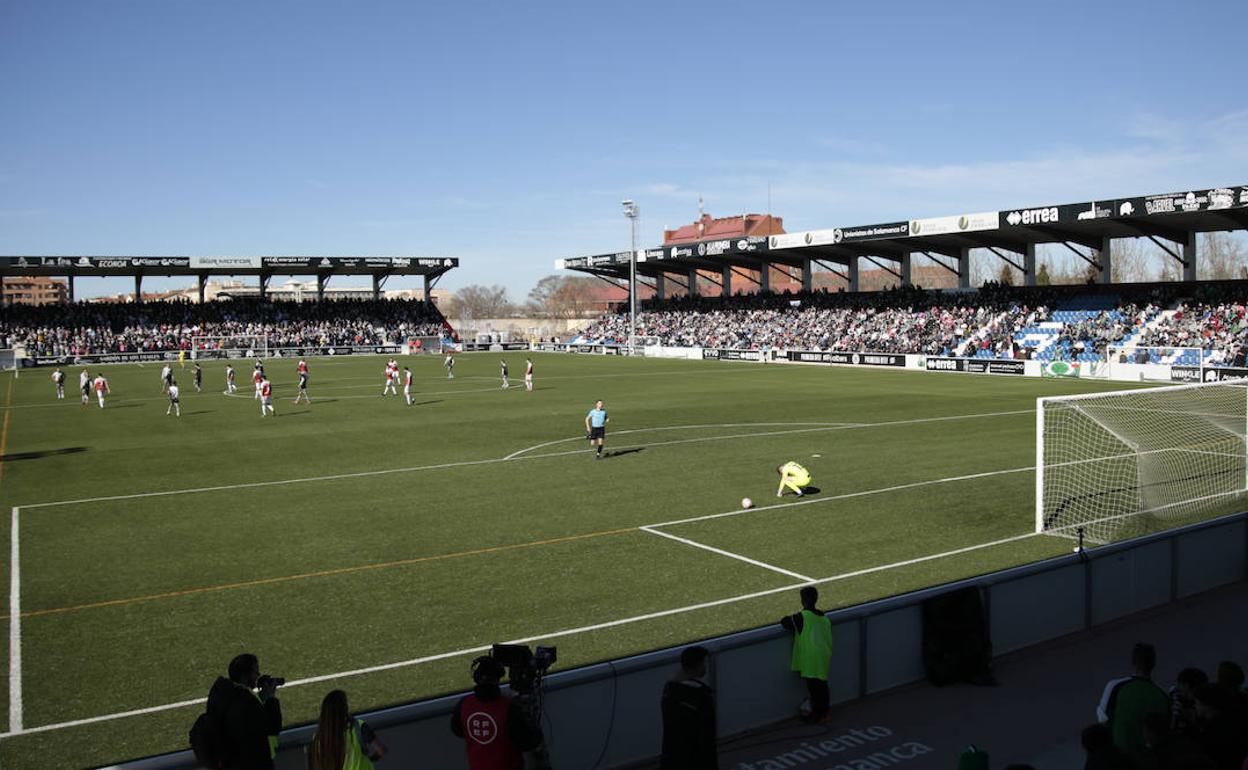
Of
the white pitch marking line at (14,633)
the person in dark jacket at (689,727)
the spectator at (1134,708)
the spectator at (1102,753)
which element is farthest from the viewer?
the white pitch marking line at (14,633)

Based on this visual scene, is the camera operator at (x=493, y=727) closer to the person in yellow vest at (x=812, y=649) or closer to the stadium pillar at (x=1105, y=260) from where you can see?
the person in yellow vest at (x=812, y=649)

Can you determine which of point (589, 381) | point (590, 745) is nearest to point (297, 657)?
point (590, 745)

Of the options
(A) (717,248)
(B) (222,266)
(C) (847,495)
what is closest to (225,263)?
(B) (222,266)

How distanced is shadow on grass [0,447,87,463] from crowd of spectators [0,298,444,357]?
181 ft

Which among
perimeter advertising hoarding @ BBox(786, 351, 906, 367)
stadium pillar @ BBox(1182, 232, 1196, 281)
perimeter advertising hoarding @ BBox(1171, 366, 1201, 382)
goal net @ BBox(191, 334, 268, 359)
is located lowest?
perimeter advertising hoarding @ BBox(1171, 366, 1201, 382)

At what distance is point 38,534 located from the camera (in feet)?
55.6

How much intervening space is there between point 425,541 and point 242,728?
401 inches

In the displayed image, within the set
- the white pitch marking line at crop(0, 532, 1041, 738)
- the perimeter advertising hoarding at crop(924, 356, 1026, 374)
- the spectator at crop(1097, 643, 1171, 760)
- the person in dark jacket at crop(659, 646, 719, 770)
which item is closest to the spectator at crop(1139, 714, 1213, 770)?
the spectator at crop(1097, 643, 1171, 760)

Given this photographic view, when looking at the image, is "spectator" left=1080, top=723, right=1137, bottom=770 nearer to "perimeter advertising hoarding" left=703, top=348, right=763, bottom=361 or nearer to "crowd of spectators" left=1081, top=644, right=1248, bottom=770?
"crowd of spectators" left=1081, top=644, right=1248, bottom=770

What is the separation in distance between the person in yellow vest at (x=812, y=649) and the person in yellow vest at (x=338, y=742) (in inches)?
155

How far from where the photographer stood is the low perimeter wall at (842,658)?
668 cm

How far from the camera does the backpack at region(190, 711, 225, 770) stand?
575 centimetres

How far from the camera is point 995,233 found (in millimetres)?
59375

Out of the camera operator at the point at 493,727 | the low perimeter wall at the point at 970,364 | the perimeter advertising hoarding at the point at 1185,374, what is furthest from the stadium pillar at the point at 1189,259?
the camera operator at the point at 493,727
